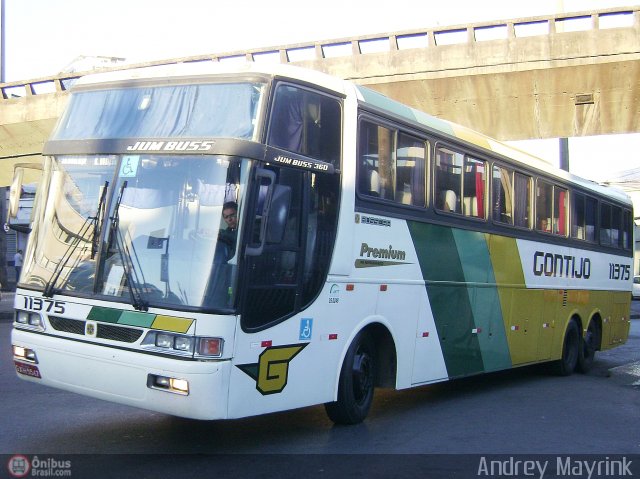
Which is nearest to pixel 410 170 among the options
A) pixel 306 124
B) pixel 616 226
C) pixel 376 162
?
pixel 376 162

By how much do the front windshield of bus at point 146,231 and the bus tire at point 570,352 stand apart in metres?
8.81

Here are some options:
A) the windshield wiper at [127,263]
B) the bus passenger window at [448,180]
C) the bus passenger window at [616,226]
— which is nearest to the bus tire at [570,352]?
the bus passenger window at [616,226]

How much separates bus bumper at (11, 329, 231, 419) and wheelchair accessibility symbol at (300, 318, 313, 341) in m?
1.02

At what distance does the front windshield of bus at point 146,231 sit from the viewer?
6.38 meters

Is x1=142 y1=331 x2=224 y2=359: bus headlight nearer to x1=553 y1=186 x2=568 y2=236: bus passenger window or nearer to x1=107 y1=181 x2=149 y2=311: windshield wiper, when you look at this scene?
x1=107 y1=181 x2=149 y2=311: windshield wiper

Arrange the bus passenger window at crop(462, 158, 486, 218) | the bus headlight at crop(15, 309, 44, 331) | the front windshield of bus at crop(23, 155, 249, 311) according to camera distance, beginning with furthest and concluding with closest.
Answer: the bus passenger window at crop(462, 158, 486, 218) < the bus headlight at crop(15, 309, 44, 331) < the front windshield of bus at crop(23, 155, 249, 311)

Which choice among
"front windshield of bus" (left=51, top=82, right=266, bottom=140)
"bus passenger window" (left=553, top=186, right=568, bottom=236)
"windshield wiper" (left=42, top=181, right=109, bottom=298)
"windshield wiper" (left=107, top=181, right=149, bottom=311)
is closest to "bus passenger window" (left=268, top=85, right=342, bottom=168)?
"front windshield of bus" (left=51, top=82, right=266, bottom=140)

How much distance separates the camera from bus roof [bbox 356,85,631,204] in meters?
8.54

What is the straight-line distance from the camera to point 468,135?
34.4 ft

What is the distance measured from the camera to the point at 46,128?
26891 mm

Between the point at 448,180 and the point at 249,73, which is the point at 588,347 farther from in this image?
the point at 249,73

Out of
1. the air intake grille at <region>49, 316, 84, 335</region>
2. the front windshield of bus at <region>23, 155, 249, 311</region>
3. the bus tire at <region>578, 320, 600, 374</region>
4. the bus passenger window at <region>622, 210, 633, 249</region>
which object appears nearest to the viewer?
the front windshield of bus at <region>23, 155, 249, 311</region>

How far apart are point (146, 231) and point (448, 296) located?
14.6 feet

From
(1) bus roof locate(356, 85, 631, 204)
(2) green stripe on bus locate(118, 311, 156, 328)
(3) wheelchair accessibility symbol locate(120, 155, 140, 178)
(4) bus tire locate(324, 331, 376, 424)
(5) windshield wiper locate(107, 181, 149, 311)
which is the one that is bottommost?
(4) bus tire locate(324, 331, 376, 424)
